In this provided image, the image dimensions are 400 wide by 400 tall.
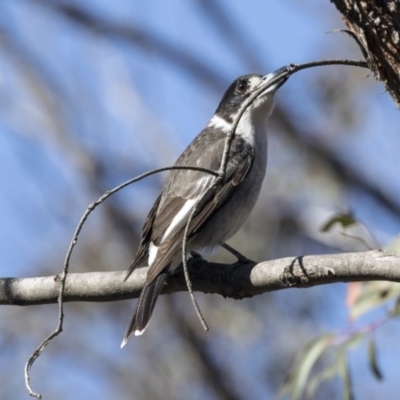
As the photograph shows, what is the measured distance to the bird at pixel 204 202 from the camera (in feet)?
10.2

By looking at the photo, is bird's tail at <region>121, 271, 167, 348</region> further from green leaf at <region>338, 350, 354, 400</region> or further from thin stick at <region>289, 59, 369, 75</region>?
thin stick at <region>289, 59, 369, 75</region>

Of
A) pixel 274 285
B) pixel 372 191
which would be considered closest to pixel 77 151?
pixel 372 191

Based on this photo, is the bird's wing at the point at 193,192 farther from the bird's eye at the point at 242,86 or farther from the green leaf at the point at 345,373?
the green leaf at the point at 345,373

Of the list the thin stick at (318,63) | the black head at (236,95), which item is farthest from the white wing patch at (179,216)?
the thin stick at (318,63)

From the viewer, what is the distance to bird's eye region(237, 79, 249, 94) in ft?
14.0

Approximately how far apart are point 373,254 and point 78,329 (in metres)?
5.14

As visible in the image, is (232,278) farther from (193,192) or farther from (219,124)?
(219,124)

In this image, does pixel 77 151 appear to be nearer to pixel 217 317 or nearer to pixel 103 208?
pixel 103 208

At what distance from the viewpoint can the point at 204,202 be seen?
338 cm

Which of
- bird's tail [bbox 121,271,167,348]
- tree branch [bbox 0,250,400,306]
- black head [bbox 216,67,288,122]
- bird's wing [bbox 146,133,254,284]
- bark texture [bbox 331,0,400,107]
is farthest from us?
black head [bbox 216,67,288,122]

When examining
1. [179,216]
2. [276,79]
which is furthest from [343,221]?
[276,79]

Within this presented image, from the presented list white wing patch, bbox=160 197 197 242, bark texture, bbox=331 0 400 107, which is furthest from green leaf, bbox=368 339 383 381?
bark texture, bbox=331 0 400 107

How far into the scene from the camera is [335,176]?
654cm

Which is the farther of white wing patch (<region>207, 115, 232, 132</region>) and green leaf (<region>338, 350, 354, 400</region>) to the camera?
white wing patch (<region>207, 115, 232, 132</region>)
